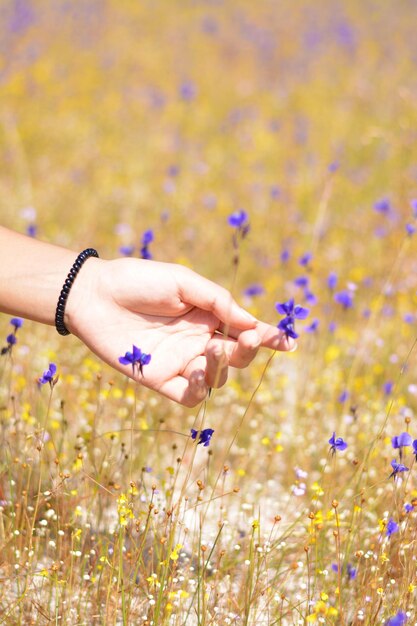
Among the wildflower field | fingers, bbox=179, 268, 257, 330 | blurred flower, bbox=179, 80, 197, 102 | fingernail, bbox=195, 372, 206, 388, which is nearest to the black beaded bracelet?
the wildflower field

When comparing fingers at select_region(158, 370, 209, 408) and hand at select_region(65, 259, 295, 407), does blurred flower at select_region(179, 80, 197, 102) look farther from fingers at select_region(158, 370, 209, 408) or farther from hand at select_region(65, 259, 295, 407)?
fingers at select_region(158, 370, 209, 408)

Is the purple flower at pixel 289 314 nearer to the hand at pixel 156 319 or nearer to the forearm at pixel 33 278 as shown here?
the hand at pixel 156 319

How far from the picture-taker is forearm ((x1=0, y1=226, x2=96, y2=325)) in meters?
2.14

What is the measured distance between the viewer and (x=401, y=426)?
3.02 m

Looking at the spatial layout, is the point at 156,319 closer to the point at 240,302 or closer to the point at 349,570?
the point at 349,570

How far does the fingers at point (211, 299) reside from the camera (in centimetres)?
190

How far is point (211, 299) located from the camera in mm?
1976

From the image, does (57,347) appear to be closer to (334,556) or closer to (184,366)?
(184,366)

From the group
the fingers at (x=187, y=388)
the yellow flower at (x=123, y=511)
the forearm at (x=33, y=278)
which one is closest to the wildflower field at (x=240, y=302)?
the yellow flower at (x=123, y=511)

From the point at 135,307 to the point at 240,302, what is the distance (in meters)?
2.28

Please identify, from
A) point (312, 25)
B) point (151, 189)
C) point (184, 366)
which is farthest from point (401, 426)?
point (312, 25)

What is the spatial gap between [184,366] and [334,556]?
0.83 m

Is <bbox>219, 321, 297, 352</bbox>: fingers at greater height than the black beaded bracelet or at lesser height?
lesser

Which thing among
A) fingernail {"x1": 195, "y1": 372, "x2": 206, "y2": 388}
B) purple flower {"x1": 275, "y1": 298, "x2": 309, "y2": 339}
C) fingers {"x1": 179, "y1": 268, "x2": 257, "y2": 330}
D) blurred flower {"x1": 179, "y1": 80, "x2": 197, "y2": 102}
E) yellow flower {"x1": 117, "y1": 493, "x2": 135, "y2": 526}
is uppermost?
blurred flower {"x1": 179, "y1": 80, "x2": 197, "y2": 102}
